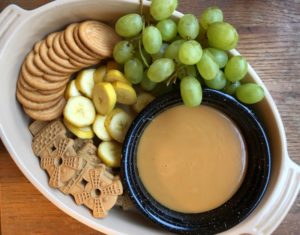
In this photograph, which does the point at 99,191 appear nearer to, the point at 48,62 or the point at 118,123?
the point at 118,123

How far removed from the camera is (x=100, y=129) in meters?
1.10

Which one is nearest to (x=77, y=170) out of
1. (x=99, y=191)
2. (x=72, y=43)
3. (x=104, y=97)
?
(x=99, y=191)

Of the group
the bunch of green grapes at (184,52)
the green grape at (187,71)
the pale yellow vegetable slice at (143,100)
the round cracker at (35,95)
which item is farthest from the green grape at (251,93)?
the round cracker at (35,95)

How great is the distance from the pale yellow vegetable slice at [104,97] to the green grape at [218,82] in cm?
20

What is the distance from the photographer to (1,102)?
1041 mm

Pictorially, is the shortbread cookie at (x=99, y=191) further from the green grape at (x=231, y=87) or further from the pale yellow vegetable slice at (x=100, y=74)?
the green grape at (x=231, y=87)

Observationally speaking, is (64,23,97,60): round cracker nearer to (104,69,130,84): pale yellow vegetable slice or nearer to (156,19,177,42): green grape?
(104,69,130,84): pale yellow vegetable slice

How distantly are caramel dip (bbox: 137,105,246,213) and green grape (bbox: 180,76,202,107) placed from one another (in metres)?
0.09

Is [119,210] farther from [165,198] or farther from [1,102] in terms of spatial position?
[1,102]

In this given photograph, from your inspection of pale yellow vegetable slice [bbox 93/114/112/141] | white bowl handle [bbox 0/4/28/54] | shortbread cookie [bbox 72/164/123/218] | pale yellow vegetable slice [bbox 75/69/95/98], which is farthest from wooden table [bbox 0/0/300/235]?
shortbread cookie [bbox 72/164/123/218]

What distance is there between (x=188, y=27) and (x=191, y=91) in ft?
0.41

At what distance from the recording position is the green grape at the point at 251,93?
970 millimetres

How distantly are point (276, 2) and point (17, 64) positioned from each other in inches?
23.3

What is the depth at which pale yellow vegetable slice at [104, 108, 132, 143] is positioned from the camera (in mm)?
1083
